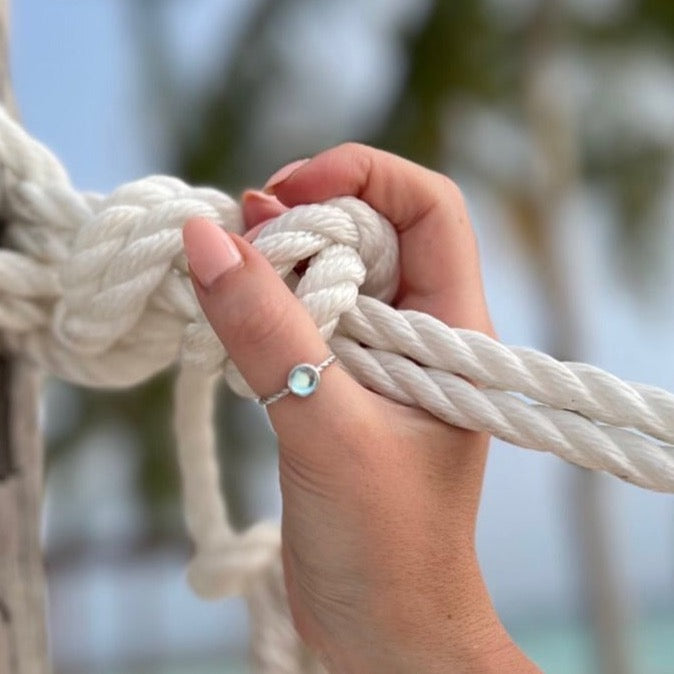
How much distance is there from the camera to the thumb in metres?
0.63

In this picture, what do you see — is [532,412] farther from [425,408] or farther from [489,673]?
[489,673]

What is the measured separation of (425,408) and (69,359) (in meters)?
0.30

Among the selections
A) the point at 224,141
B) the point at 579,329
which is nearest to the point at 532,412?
the point at 224,141

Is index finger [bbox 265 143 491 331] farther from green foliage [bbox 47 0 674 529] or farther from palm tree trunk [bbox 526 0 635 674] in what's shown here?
palm tree trunk [bbox 526 0 635 674]

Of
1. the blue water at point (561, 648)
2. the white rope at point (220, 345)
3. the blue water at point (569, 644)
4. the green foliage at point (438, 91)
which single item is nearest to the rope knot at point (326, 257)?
the white rope at point (220, 345)

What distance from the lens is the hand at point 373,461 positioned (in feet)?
2.08

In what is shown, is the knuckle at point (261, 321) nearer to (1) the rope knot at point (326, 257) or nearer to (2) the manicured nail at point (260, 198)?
(1) the rope knot at point (326, 257)

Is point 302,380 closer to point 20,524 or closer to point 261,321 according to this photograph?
point 261,321

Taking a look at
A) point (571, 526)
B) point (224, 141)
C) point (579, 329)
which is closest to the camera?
point (224, 141)

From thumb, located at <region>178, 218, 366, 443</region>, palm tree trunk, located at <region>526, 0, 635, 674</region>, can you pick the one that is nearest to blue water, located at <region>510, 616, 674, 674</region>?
palm tree trunk, located at <region>526, 0, 635, 674</region>

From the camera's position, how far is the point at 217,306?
0.64 m

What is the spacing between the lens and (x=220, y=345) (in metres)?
0.73

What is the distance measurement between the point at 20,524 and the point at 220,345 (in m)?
0.25

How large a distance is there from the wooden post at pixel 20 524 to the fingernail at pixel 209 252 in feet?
0.91
